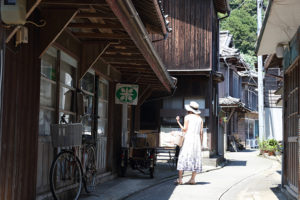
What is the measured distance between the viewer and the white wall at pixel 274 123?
4056cm

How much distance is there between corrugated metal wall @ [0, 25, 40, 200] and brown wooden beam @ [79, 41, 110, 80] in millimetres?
2315

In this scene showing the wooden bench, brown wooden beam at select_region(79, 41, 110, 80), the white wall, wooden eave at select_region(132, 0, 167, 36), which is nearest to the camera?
brown wooden beam at select_region(79, 41, 110, 80)

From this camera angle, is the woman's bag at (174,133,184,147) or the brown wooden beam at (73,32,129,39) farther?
the woman's bag at (174,133,184,147)

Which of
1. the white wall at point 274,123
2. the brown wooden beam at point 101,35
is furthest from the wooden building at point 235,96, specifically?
the brown wooden beam at point 101,35

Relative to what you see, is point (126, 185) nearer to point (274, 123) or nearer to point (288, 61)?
point (288, 61)

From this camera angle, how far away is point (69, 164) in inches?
291

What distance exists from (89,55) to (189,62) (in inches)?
446

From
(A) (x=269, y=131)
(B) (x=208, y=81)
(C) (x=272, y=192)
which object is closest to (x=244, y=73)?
(A) (x=269, y=131)

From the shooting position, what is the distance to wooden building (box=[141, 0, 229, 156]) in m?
19.5

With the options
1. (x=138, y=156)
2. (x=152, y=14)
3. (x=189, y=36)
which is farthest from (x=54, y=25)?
(x=189, y=36)

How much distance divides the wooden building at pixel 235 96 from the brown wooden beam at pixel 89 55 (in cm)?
1838

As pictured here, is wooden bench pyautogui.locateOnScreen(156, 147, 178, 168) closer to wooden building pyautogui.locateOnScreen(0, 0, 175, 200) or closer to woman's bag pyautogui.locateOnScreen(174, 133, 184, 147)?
woman's bag pyautogui.locateOnScreen(174, 133, 184, 147)

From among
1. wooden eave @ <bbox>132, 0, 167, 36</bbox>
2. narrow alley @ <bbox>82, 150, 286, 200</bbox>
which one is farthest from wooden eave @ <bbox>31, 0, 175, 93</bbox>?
narrow alley @ <bbox>82, 150, 286, 200</bbox>

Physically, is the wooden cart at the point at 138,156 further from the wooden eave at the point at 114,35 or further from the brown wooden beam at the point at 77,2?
the brown wooden beam at the point at 77,2
